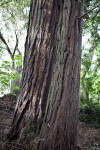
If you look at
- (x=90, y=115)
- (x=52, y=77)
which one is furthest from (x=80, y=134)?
(x=52, y=77)

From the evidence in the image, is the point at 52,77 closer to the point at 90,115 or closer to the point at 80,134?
the point at 80,134

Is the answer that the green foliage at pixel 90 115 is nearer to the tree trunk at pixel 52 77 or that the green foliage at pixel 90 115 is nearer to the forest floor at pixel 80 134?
the forest floor at pixel 80 134

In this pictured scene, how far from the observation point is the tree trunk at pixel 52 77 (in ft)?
5.47

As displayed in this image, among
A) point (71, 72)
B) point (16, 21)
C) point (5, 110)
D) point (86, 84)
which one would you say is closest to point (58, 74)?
point (71, 72)

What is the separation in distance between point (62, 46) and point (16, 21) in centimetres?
737

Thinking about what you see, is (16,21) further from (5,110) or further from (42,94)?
(42,94)

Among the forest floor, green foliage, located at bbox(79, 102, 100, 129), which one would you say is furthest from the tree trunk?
green foliage, located at bbox(79, 102, 100, 129)

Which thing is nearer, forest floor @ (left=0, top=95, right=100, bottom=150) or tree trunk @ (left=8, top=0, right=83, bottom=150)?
tree trunk @ (left=8, top=0, right=83, bottom=150)

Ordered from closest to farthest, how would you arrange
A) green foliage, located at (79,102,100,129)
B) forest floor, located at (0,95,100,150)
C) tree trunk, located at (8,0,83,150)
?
1. tree trunk, located at (8,0,83,150)
2. forest floor, located at (0,95,100,150)
3. green foliage, located at (79,102,100,129)

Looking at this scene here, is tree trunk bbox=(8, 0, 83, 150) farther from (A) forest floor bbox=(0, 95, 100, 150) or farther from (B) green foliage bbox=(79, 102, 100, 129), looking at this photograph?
(B) green foliage bbox=(79, 102, 100, 129)

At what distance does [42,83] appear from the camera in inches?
87.3

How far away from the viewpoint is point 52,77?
180cm

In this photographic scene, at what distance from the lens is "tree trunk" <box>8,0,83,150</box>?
167 centimetres

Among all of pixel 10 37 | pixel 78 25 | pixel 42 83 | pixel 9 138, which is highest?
pixel 10 37
